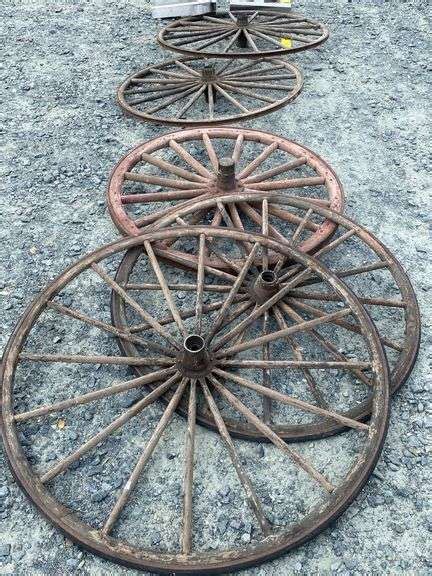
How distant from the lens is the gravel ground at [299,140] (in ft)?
Answer: 8.98

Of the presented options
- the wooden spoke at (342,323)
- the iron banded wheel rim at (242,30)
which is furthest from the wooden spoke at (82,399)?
the iron banded wheel rim at (242,30)

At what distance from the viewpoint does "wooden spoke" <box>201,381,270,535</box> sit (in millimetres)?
2518

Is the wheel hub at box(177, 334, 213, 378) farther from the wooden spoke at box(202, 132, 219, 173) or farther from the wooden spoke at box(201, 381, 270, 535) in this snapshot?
the wooden spoke at box(202, 132, 219, 173)

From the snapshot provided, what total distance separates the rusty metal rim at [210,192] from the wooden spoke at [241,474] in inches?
57.4

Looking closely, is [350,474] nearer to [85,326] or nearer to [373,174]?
[85,326]

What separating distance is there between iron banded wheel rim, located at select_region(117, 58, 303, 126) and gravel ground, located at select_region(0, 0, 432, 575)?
402mm

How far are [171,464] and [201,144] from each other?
3.54 m

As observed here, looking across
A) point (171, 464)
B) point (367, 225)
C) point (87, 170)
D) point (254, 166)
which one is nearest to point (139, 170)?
point (87, 170)

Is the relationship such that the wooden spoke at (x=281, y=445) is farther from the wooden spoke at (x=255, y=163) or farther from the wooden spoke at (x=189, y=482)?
the wooden spoke at (x=255, y=163)

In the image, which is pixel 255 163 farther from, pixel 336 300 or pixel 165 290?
pixel 165 290

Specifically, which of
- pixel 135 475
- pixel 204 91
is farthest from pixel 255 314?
pixel 204 91

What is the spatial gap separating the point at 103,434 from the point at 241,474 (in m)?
0.82

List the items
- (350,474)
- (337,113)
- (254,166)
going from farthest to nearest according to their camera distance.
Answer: (337,113), (254,166), (350,474)

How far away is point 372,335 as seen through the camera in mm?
2930
